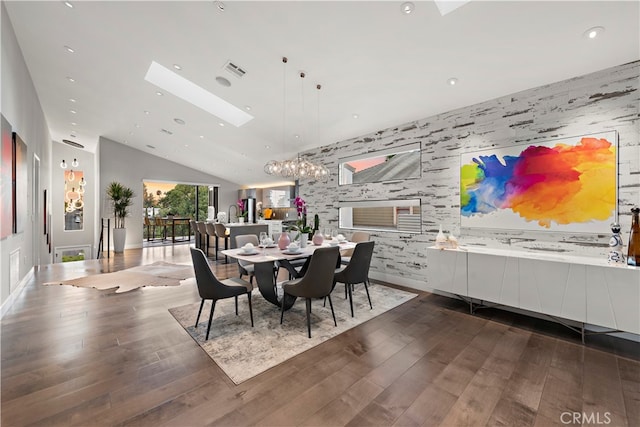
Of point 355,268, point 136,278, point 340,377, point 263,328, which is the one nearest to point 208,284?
point 263,328

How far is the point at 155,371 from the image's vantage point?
215 cm

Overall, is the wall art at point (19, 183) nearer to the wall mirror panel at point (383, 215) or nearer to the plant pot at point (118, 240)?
the plant pot at point (118, 240)

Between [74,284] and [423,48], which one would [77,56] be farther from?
[423,48]

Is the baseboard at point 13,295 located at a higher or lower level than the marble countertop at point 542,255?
lower

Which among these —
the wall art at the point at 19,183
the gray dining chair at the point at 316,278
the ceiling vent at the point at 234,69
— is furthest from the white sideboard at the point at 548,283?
the wall art at the point at 19,183

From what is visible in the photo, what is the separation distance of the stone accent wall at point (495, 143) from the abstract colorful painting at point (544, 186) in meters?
0.09

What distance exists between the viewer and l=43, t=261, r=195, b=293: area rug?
457 centimetres

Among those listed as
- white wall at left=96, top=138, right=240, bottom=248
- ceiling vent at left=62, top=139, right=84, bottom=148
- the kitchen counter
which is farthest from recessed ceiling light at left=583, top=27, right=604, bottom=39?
ceiling vent at left=62, top=139, right=84, bottom=148

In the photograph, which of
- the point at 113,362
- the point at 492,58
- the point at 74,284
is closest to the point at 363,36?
the point at 492,58

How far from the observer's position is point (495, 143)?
11.8 ft

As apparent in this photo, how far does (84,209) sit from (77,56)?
7731mm

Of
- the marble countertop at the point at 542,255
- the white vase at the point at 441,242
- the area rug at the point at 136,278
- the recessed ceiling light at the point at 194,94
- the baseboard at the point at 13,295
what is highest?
the recessed ceiling light at the point at 194,94

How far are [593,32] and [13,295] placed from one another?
740 centimetres

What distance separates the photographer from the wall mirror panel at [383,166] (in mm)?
Answer: 4559
